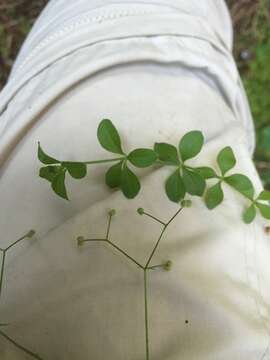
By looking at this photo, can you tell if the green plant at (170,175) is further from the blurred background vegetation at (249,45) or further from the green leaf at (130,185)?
the blurred background vegetation at (249,45)

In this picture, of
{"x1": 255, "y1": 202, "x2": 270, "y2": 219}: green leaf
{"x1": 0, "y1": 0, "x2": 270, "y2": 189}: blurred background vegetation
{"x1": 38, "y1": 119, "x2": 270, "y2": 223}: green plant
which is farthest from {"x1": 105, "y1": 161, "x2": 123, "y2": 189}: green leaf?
{"x1": 0, "y1": 0, "x2": 270, "y2": 189}: blurred background vegetation

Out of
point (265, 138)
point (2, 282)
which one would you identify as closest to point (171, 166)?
point (2, 282)

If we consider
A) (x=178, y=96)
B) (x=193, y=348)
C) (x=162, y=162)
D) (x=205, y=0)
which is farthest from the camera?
(x=205, y=0)

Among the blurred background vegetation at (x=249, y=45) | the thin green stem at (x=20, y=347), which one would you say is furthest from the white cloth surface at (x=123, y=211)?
the blurred background vegetation at (x=249, y=45)

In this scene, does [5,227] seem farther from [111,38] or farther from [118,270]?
[111,38]

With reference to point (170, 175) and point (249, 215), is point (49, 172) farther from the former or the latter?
point (249, 215)

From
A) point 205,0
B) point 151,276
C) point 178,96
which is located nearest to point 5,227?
point 151,276

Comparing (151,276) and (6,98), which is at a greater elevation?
(6,98)
